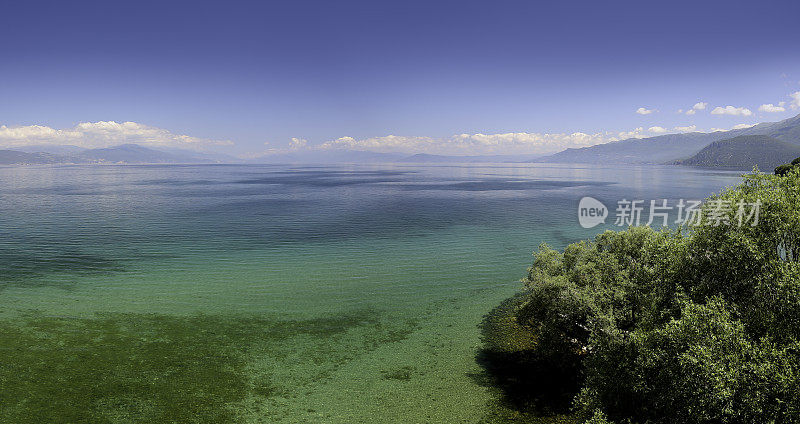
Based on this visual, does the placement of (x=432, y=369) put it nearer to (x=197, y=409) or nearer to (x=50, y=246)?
(x=197, y=409)

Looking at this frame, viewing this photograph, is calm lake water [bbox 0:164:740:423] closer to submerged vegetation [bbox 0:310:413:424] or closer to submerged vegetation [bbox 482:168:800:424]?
submerged vegetation [bbox 0:310:413:424]

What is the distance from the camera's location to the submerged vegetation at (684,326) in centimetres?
1588

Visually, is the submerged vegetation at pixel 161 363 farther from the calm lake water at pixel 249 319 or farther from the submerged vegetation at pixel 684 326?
the submerged vegetation at pixel 684 326

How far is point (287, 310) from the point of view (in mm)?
43125

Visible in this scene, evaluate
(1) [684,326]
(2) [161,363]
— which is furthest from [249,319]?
(1) [684,326]

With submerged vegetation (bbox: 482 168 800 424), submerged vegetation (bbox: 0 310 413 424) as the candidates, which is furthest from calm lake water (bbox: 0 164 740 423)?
submerged vegetation (bbox: 482 168 800 424)

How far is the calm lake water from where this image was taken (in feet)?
87.9

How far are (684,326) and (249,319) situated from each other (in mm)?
36990

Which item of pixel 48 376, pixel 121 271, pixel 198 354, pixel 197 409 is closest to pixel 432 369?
pixel 197 409

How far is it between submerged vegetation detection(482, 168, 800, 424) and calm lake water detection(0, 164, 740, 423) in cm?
749

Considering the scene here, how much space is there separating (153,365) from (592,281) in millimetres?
34624

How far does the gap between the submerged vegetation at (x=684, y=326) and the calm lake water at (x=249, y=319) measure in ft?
24.6

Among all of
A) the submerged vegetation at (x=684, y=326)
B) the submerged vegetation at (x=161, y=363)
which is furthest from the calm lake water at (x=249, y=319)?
the submerged vegetation at (x=684, y=326)

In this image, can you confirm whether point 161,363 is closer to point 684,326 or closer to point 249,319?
point 249,319
